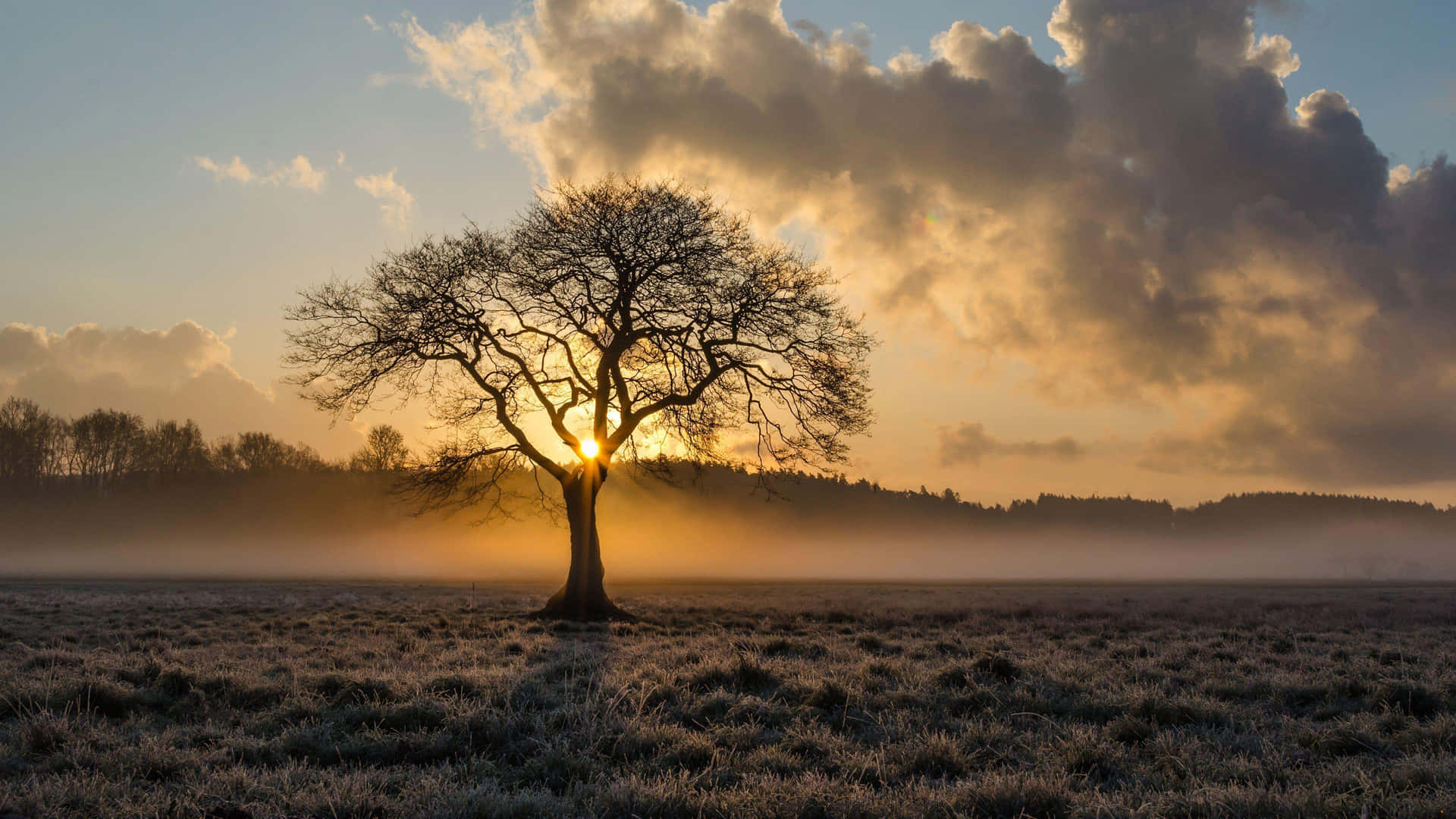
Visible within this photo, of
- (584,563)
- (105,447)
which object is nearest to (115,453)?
(105,447)

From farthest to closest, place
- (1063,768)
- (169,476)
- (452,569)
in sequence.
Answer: (169,476) → (452,569) → (1063,768)

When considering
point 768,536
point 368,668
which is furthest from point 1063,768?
point 768,536

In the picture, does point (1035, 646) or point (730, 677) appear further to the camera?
point (1035, 646)

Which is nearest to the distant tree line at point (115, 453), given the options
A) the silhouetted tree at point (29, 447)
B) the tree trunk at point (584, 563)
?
the silhouetted tree at point (29, 447)

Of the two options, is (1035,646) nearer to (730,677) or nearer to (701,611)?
(730,677)

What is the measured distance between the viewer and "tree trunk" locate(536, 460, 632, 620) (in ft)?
78.4

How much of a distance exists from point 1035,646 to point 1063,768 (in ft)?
32.6

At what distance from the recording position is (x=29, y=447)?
10206 centimetres

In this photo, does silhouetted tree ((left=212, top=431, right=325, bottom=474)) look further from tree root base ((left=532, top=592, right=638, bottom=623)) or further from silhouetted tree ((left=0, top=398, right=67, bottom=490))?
tree root base ((left=532, top=592, right=638, bottom=623))

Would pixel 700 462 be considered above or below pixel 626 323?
below

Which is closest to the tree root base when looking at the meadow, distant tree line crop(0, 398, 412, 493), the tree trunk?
the tree trunk

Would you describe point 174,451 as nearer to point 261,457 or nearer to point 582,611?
point 261,457

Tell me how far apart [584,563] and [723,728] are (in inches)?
710

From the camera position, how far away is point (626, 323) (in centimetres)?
2456
